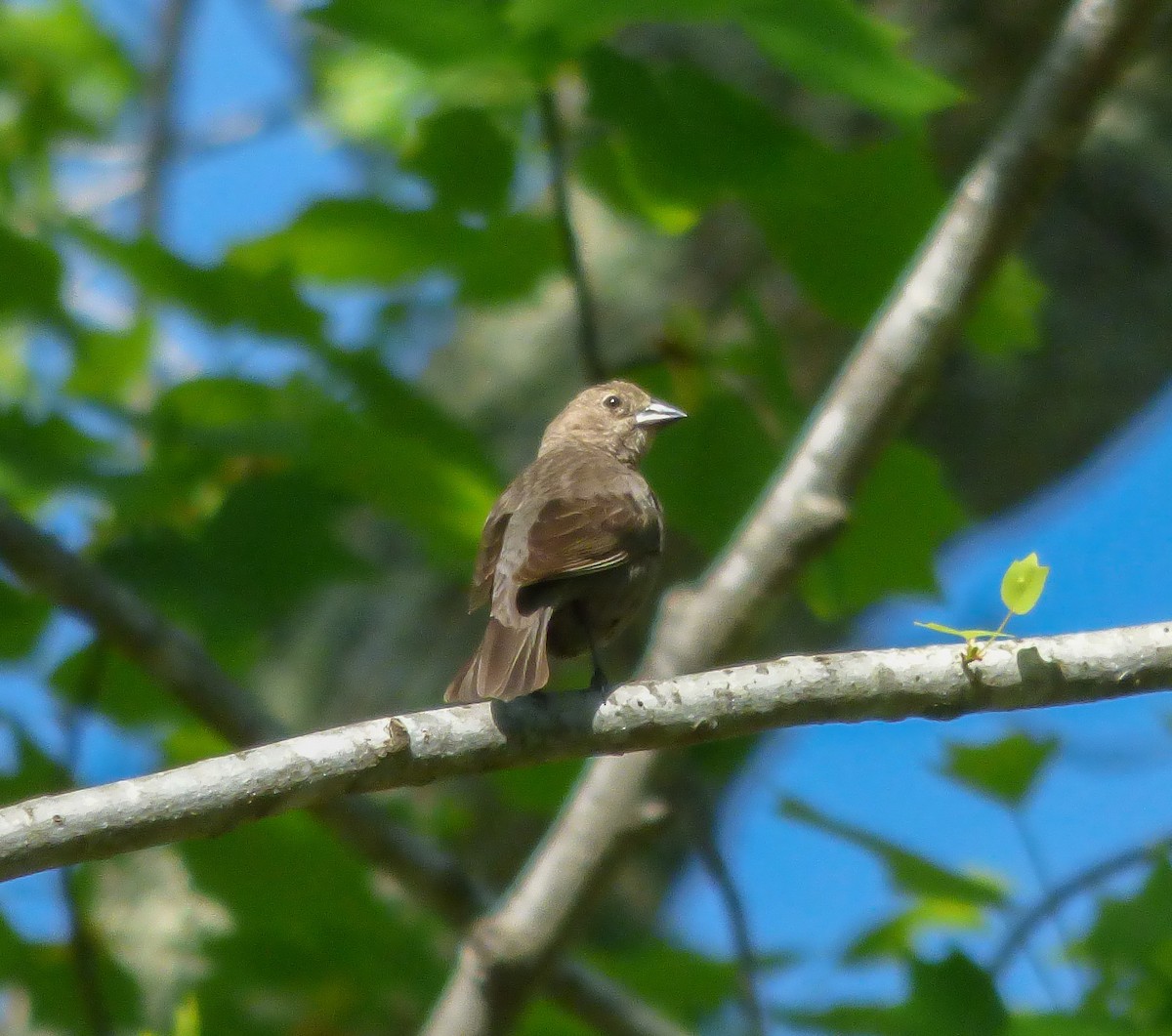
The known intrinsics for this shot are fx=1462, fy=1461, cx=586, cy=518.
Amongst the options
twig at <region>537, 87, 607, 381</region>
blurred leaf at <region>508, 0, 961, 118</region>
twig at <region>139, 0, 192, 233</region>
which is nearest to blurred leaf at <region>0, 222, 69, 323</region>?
twig at <region>537, 87, 607, 381</region>

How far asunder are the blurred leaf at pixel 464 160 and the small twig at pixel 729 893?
173 centimetres

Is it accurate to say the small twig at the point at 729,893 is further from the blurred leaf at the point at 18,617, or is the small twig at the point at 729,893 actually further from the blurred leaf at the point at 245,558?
the blurred leaf at the point at 18,617

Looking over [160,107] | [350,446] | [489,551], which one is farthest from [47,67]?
[489,551]

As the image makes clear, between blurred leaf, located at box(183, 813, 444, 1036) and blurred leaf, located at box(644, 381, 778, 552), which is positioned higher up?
blurred leaf, located at box(644, 381, 778, 552)

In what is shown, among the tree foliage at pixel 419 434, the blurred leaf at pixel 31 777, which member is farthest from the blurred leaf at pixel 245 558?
the blurred leaf at pixel 31 777

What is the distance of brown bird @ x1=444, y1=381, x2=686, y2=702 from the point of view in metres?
3.05

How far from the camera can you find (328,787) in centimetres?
235

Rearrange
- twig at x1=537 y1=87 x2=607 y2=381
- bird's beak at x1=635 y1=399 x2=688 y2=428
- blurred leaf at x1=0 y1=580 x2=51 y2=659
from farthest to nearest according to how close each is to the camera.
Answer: bird's beak at x1=635 y1=399 x2=688 y2=428, blurred leaf at x1=0 y1=580 x2=51 y2=659, twig at x1=537 y1=87 x2=607 y2=381

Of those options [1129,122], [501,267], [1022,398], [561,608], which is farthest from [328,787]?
[1129,122]

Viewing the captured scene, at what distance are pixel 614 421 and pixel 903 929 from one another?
6.07ft

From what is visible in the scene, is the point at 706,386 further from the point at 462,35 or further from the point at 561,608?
the point at 462,35

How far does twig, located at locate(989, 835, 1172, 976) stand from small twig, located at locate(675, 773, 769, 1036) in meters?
0.63

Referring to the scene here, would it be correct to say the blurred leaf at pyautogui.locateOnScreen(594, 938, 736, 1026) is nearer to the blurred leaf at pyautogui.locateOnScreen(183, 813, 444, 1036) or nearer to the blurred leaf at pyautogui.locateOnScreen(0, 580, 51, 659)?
the blurred leaf at pyautogui.locateOnScreen(183, 813, 444, 1036)

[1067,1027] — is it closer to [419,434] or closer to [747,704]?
[747,704]
